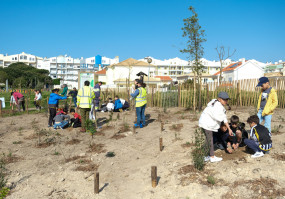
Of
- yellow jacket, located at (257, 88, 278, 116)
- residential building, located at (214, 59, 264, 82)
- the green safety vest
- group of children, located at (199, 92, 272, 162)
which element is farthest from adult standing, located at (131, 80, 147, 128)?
residential building, located at (214, 59, 264, 82)

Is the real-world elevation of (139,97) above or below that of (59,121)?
above

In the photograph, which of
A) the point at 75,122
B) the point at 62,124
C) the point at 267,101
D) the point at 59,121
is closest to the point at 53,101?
the point at 59,121

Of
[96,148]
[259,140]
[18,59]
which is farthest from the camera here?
[18,59]

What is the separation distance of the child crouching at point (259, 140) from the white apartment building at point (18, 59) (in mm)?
108983

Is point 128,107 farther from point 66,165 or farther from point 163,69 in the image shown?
point 163,69

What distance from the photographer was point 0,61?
326 ft

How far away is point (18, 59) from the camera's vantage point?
335 feet

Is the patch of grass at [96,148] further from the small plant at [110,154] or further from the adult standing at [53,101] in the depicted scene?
the adult standing at [53,101]

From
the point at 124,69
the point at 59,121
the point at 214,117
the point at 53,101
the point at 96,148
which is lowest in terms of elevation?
the point at 96,148

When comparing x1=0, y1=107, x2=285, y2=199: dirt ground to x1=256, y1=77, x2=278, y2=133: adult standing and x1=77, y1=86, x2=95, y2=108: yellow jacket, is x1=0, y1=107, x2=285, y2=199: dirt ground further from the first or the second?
x1=77, y1=86, x2=95, y2=108: yellow jacket

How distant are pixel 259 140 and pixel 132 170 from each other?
2.60 metres

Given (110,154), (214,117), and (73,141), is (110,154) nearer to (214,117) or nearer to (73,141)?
(73,141)

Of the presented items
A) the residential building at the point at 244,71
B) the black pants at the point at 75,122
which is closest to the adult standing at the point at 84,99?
the black pants at the point at 75,122

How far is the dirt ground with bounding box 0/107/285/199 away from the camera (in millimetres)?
4113
